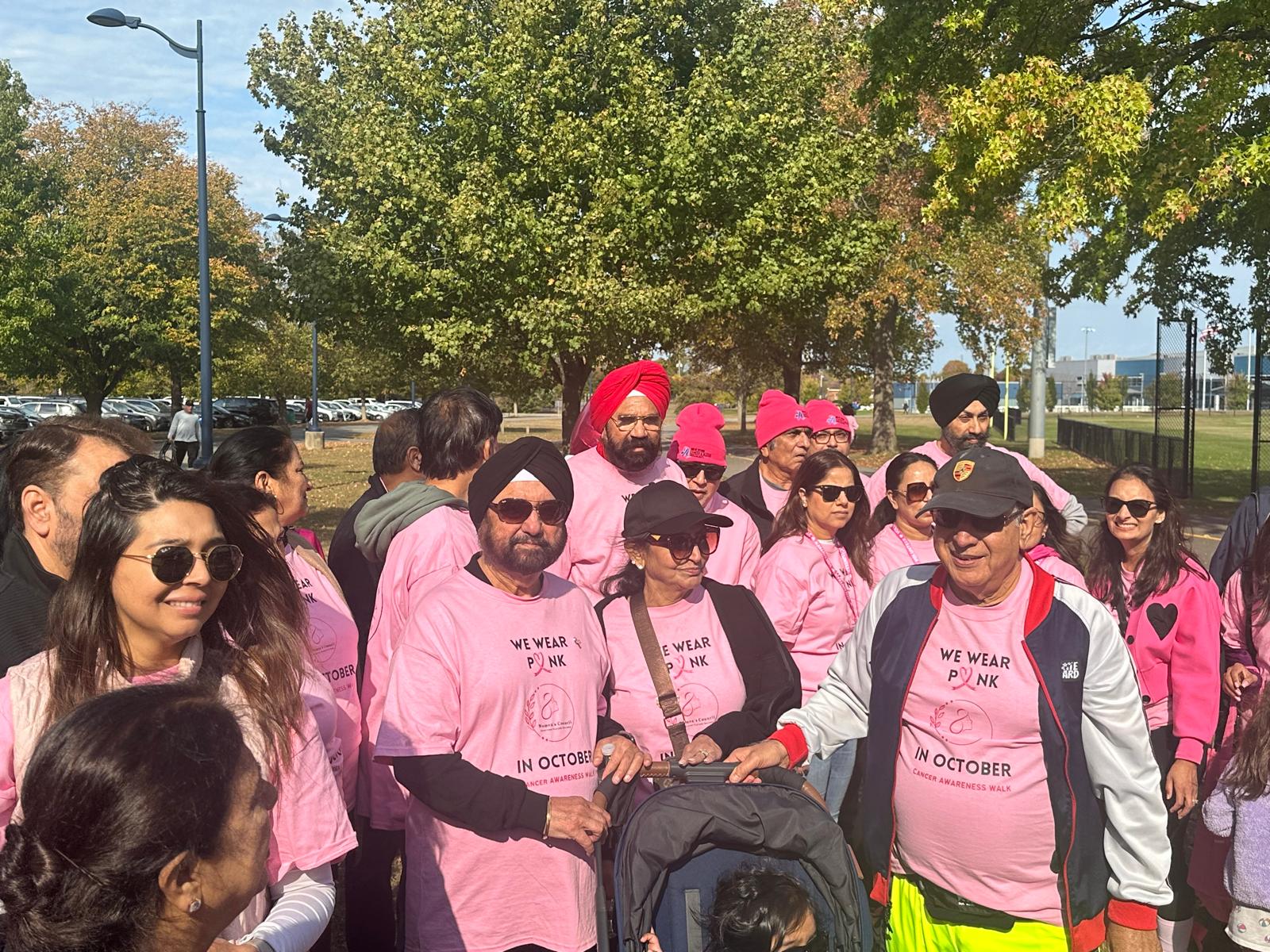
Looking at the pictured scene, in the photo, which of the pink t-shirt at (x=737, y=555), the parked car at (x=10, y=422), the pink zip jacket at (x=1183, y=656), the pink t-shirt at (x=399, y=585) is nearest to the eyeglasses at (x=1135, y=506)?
the pink zip jacket at (x=1183, y=656)

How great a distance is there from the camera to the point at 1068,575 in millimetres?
4277

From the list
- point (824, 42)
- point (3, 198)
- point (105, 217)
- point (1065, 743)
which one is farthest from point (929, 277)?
point (1065, 743)

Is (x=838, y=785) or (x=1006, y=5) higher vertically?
(x=1006, y=5)

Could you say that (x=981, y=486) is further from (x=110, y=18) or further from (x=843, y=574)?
(x=110, y=18)

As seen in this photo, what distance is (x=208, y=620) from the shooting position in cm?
239

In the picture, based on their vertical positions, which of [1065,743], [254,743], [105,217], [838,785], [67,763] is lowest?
[838,785]

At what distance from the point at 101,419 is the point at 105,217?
4588 cm

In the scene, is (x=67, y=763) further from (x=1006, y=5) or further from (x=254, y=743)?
(x=1006, y=5)

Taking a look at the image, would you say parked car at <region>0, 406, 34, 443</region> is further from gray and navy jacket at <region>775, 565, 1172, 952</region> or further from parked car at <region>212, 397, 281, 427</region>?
gray and navy jacket at <region>775, 565, 1172, 952</region>

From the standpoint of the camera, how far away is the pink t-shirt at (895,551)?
5.12 meters

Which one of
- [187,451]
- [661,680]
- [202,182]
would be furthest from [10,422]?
[661,680]

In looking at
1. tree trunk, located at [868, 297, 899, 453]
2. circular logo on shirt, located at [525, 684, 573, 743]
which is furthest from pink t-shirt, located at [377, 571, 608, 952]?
tree trunk, located at [868, 297, 899, 453]

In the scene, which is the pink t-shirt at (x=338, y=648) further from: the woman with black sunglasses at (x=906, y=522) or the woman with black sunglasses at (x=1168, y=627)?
the woman with black sunglasses at (x=1168, y=627)

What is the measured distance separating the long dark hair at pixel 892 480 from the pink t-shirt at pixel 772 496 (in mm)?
678
